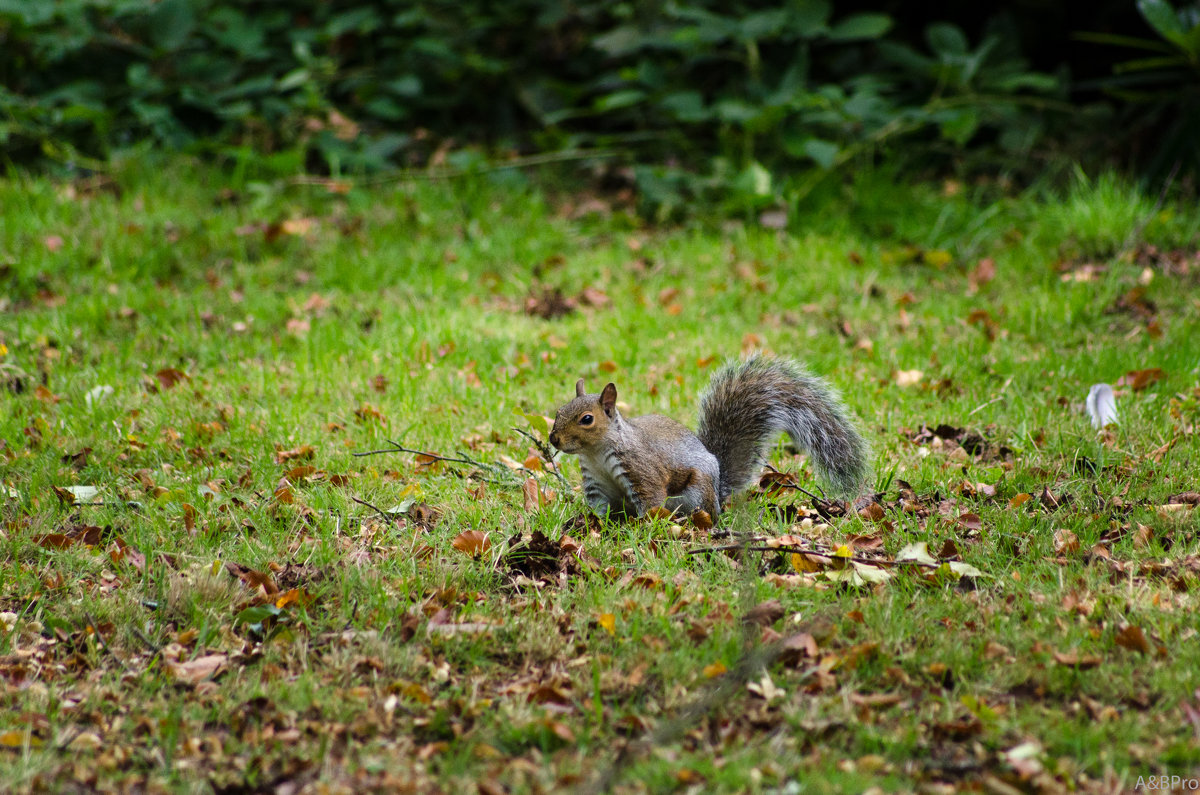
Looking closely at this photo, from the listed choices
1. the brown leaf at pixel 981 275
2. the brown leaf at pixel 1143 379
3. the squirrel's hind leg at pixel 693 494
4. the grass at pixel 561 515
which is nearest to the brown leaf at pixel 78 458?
the grass at pixel 561 515

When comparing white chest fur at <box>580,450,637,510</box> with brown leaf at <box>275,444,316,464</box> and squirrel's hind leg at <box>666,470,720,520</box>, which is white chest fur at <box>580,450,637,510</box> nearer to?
squirrel's hind leg at <box>666,470,720,520</box>

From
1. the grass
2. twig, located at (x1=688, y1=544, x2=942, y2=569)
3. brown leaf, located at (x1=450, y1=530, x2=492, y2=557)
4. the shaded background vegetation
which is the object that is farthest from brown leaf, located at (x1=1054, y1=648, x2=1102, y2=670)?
the shaded background vegetation

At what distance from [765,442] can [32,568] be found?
6.26 feet

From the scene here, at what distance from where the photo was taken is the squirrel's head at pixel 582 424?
2.67 metres

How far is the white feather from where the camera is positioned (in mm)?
3290

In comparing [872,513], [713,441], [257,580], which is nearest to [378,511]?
[257,580]

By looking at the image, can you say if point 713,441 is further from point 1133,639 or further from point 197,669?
point 197,669

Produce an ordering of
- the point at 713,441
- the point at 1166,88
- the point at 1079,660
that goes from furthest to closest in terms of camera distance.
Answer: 1. the point at 1166,88
2. the point at 713,441
3. the point at 1079,660

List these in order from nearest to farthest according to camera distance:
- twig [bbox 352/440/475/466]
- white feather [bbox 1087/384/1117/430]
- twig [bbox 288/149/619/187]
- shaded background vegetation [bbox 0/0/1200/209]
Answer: twig [bbox 352/440/475/466]
white feather [bbox 1087/384/1117/430]
shaded background vegetation [bbox 0/0/1200/209]
twig [bbox 288/149/619/187]

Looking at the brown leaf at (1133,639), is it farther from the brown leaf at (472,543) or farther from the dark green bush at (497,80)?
the dark green bush at (497,80)

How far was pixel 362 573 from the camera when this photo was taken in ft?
7.98

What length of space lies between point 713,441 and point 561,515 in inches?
19.8

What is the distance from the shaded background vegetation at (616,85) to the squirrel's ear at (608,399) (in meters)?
2.98

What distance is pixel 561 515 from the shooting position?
9.09 feet
